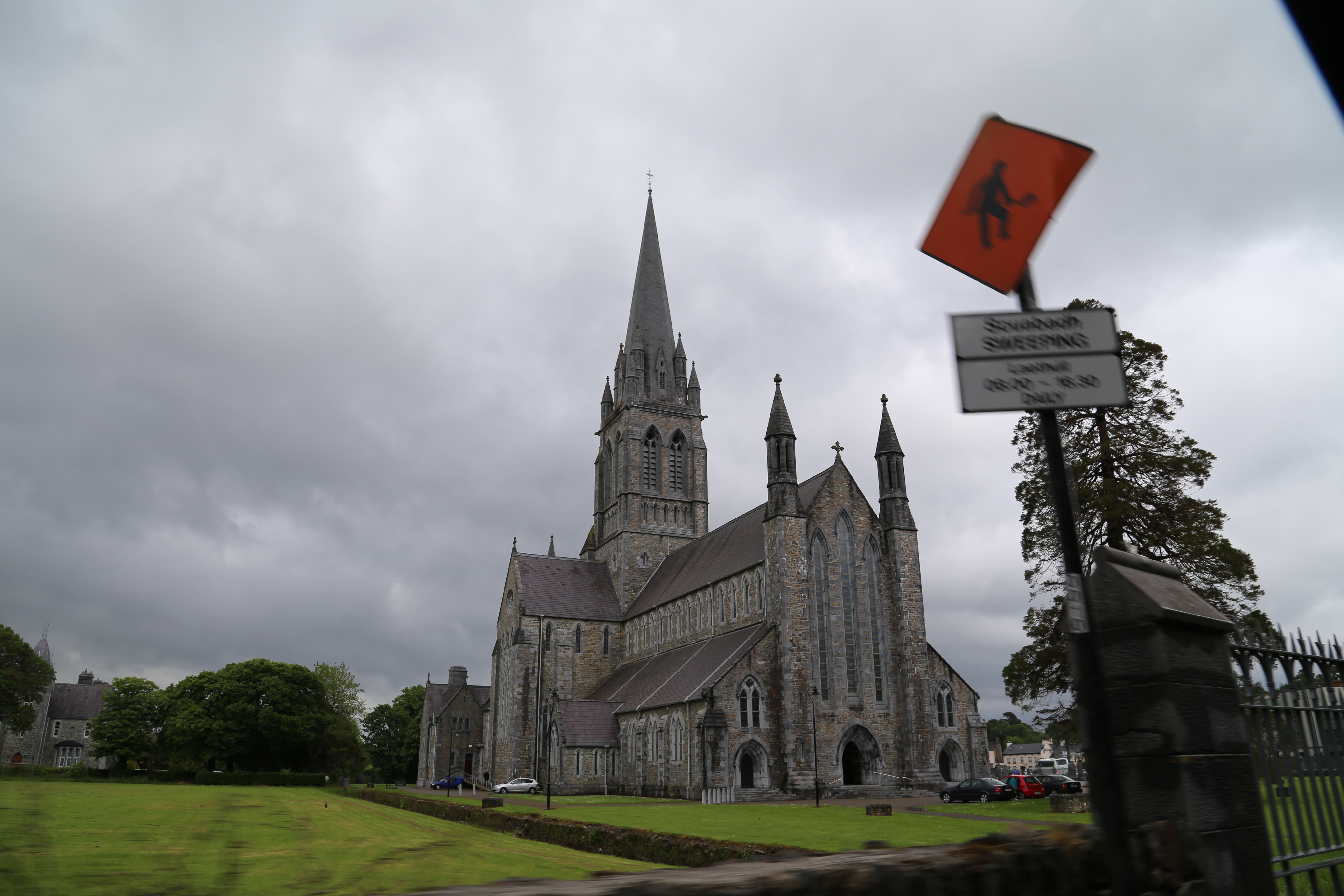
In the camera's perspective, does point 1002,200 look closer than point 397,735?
Yes

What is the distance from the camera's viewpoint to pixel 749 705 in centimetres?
3925

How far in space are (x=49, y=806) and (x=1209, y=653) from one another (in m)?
6.22

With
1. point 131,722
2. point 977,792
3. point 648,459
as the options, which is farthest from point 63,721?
point 977,792

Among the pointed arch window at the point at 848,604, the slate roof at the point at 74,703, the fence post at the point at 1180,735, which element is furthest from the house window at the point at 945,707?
the slate roof at the point at 74,703

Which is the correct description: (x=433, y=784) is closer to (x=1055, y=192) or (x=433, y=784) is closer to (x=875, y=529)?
(x=875, y=529)

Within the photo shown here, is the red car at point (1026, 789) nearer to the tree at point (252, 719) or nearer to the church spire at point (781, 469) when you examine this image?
the church spire at point (781, 469)

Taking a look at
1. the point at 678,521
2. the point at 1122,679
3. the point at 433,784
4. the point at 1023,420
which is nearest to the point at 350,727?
the point at 433,784

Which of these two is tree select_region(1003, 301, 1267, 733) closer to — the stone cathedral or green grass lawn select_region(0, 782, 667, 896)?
the stone cathedral

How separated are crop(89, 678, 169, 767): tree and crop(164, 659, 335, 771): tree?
3.43 meters

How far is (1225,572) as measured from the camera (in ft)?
86.3

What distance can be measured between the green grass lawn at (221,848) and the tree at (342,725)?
242 feet

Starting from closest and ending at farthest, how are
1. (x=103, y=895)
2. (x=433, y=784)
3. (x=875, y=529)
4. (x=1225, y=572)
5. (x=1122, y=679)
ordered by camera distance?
(x=103, y=895) → (x=1122, y=679) → (x=1225, y=572) → (x=875, y=529) → (x=433, y=784)

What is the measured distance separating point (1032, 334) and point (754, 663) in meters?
36.6

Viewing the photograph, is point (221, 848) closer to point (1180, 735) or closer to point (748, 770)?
point (1180, 735)
